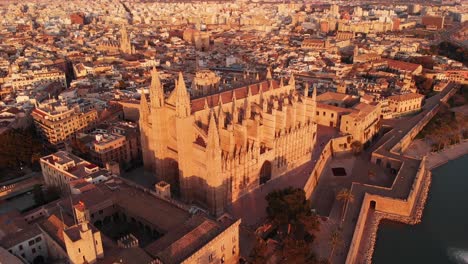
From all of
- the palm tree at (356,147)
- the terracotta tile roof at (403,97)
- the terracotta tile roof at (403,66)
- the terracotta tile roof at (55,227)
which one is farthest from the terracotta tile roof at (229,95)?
the terracotta tile roof at (403,66)

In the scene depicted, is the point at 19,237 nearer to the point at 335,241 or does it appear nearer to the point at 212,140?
the point at 212,140

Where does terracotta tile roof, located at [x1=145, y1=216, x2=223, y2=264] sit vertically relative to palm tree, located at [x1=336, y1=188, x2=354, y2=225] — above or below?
above

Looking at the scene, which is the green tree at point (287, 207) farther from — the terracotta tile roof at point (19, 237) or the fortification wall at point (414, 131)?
the fortification wall at point (414, 131)

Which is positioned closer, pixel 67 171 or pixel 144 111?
pixel 67 171

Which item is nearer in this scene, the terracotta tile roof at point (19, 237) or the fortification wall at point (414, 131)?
the terracotta tile roof at point (19, 237)

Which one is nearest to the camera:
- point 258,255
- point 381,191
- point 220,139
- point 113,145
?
point 258,255

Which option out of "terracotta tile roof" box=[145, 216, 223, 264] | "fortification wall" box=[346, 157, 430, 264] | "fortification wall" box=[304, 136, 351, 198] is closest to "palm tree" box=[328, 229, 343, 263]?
"fortification wall" box=[346, 157, 430, 264]

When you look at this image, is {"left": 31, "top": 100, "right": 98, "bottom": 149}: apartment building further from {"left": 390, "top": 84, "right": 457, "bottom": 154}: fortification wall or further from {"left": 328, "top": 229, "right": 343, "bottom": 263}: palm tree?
{"left": 390, "top": 84, "right": 457, "bottom": 154}: fortification wall

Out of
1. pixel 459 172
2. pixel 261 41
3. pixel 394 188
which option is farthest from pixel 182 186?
pixel 261 41

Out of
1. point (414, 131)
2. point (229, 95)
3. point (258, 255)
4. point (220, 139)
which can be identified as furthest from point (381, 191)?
point (414, 131)
